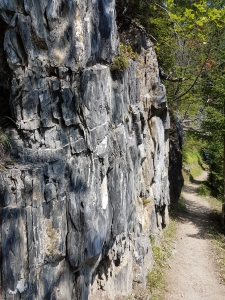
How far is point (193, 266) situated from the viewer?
11539 millimetres

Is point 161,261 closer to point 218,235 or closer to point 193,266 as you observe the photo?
point 193,266

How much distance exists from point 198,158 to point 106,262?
98.1 feet

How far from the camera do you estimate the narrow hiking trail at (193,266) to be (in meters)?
9.77

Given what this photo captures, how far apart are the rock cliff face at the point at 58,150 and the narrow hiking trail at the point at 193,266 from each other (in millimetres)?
4532

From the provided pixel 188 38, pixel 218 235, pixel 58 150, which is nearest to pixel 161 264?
pixel 218 235

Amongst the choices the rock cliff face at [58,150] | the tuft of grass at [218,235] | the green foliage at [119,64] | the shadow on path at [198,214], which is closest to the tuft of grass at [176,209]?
the shadow on path at [198,214]

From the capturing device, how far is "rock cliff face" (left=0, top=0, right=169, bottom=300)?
475 cm

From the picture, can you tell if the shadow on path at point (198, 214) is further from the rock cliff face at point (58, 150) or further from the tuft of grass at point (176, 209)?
the rock cliff face at point (58, 150)

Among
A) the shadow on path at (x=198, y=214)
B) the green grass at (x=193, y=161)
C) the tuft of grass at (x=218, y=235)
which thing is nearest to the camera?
the tuft of grass at (x=218, y=235)

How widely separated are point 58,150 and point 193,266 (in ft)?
30.4

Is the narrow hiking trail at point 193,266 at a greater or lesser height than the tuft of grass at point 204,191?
lesser

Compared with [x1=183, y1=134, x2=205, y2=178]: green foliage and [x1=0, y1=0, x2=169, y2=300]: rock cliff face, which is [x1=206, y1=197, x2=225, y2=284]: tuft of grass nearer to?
[x1=0, y1=0, x2=169, y2=300]: rock cliff face

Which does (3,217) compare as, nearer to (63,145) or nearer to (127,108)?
(63,145)

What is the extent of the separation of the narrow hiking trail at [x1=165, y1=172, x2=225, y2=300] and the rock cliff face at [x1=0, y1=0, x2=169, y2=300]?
14.9 ft
